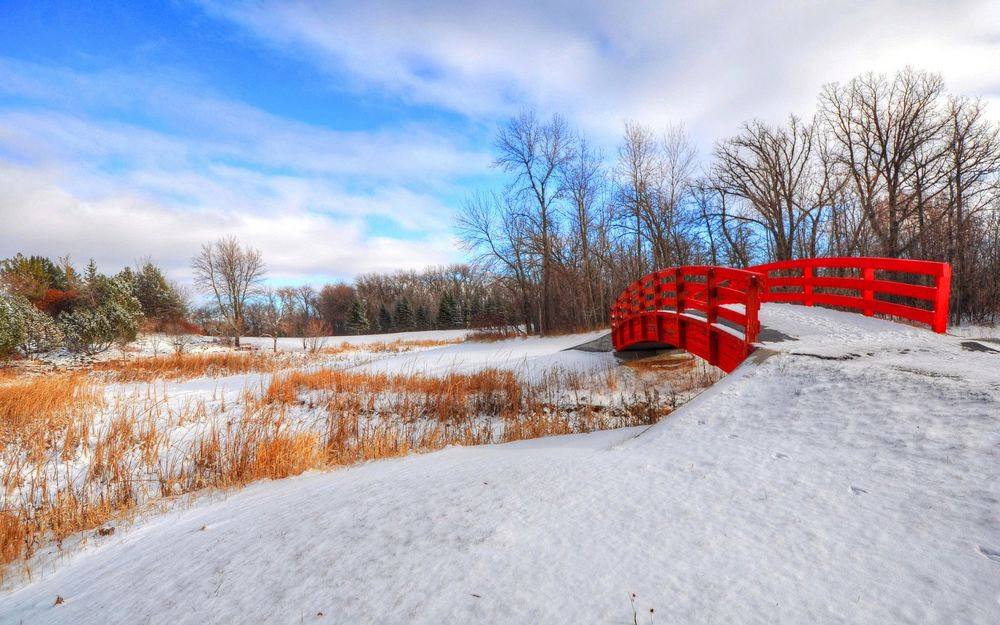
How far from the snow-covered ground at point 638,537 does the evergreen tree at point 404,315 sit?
2146 inches

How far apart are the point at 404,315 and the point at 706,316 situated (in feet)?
173

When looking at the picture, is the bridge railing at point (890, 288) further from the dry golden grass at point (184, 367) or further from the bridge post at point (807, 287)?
the dry golden grass at point (184, 367)

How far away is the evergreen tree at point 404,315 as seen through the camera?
56562 mm

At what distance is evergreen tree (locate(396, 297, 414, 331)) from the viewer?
56562 mm

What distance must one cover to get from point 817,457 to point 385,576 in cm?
236

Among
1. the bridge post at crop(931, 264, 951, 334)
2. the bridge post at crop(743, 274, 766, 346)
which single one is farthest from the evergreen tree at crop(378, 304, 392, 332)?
the bridge post at crop(931, 264, 951, 334)

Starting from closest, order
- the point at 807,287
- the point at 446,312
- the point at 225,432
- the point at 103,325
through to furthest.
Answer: the point at 225,432, the point at 807,287, the point at 103,325, the point at 446,312

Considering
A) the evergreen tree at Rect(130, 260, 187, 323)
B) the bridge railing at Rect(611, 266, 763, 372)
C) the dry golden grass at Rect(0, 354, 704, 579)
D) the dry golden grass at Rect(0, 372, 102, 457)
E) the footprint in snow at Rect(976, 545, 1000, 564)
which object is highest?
the evergreen tree at Rect(130, 260, 187, 323)

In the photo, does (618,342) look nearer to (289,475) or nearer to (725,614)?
(289,475)

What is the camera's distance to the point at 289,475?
12.2 feet

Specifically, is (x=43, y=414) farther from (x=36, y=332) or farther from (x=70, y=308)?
(x=70, y=308)

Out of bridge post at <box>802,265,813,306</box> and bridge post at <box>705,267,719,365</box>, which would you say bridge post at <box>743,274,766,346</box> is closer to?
bridge post at <box>705,267,719,365</box>

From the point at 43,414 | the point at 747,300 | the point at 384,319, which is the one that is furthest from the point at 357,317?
the point at 747,300

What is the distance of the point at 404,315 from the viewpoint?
56.8 m
